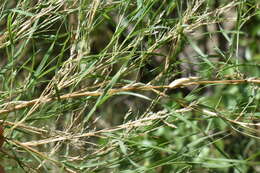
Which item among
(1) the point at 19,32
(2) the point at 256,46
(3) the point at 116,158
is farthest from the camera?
(2) the point at 256,46

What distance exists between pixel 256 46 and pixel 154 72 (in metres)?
1.72

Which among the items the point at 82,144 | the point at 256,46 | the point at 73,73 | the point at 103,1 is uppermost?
the point at 103,1

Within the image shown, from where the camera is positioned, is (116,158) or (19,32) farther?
(19,32)

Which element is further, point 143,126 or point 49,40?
point 49,40

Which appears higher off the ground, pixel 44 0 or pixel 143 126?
pixel 44 0

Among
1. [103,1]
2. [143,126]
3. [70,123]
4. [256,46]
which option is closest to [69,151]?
[70,123]

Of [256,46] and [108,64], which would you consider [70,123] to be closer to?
[108,64]

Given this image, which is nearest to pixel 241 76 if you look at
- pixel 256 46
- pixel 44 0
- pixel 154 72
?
pixel 154 72

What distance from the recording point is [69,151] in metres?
1.07

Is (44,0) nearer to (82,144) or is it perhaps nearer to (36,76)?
(36,76)

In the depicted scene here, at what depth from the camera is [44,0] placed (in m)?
1.08

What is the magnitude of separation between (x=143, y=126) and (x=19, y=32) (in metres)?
0.29

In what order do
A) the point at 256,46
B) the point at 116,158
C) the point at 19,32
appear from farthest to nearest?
the point at 256,46, the point at 19,32, the point at 116,158

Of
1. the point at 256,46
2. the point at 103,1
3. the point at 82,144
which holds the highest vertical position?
the point at 103,1
